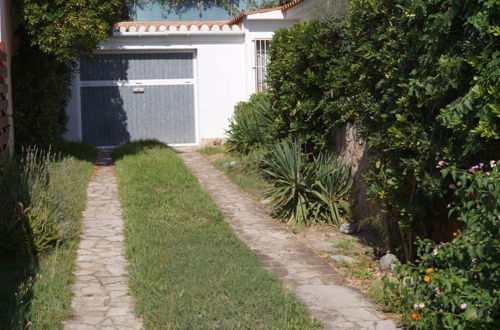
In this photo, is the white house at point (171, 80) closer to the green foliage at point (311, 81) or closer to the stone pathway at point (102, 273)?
the green foliage at point (311, 81)

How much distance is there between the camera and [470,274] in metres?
4.27

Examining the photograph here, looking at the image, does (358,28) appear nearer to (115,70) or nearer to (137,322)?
(137,322)

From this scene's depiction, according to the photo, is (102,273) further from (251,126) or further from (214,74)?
(214,74)

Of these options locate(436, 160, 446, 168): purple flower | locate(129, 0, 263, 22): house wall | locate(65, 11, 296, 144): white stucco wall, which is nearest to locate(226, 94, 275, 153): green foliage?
locate(65, 11, 296, 144): white stucco wall

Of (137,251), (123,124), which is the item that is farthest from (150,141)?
(137,251)

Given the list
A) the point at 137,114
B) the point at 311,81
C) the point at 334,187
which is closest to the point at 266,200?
the point at 334,187

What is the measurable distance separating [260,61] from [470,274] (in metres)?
13.0

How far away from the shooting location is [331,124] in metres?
9.07

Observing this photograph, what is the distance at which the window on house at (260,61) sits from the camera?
16734mm

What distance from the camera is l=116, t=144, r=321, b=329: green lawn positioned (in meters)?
5.20

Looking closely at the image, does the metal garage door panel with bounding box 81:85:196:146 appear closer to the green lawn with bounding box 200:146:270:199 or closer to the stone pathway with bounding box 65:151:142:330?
the green lawn with bounding box 200:146:270:199

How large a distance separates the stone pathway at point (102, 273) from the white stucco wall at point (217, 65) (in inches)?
273

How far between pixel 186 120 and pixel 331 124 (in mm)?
8632

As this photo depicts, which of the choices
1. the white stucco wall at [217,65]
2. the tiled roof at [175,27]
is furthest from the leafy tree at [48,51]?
the white stucco wall at [217,65]
